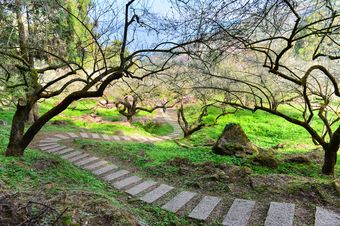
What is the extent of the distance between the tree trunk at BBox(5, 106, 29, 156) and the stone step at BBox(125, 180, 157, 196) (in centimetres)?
261

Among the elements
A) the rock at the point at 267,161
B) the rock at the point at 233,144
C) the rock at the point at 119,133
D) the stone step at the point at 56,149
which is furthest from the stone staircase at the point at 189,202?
the rock at the point at 119,133

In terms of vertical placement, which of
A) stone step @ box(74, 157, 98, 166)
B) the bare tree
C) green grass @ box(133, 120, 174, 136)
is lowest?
green grass @ box(133, 120, 174, 136)

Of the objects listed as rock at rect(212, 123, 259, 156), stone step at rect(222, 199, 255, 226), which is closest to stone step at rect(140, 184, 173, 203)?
stone step at rect(222, 199, 255, 226)

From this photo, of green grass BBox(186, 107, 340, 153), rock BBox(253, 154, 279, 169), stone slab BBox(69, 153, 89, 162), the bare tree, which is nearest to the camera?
the bare tree

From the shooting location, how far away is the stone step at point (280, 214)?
341 cm

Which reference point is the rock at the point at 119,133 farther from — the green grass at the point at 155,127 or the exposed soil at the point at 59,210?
the exposed soil at the point at 59,210

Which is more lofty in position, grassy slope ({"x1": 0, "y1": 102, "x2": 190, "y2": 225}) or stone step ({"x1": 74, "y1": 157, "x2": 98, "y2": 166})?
grassy slope ({"x1": 0, "y1": 102, "x2": 190, "y2": 225})

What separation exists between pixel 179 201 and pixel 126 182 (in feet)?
4.56

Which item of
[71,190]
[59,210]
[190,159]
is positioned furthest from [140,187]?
[59,210]

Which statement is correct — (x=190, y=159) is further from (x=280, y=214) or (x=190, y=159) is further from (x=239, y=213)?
(x=280, y=214)

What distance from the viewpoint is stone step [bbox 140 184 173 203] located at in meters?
4.38

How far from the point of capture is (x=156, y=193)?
15.2 ft

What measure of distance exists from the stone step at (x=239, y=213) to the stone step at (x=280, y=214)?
0.88ft

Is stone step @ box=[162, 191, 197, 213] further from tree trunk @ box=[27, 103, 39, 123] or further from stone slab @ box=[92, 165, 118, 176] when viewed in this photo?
tree trunk @ box=[27, 103, 39, 123]
